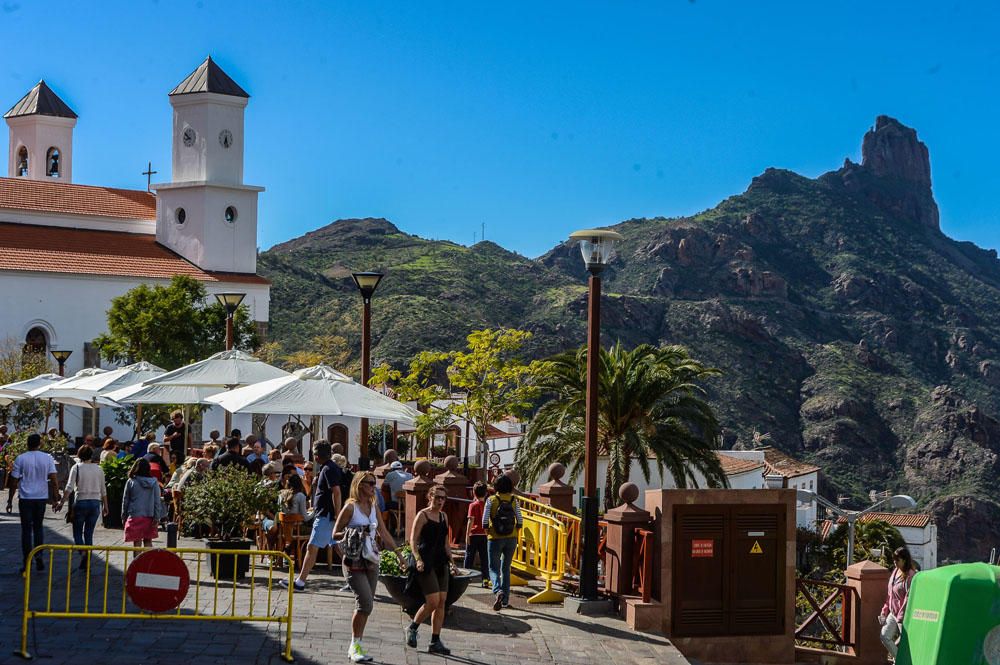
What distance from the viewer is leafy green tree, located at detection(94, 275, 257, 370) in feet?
156

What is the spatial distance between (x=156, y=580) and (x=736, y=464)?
51.0m

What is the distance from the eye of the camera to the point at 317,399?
17984 millimetres

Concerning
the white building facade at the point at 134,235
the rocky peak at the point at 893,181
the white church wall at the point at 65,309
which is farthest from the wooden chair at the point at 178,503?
the rocky peak at the point at 893,181

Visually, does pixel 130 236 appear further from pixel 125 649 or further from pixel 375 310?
pixel 125 649

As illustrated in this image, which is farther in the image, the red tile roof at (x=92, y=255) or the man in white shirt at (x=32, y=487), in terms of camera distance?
the red tile roof at (x=92, y=255)

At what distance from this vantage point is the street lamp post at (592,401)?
14.1 meters

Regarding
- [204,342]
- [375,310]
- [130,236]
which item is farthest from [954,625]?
[375,310]

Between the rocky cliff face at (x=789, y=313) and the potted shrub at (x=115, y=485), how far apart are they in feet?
212

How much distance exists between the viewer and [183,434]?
77.2 feet

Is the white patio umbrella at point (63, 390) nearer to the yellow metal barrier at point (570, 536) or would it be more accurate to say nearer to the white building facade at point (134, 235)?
the yellow metal barrier at point (570, 536)

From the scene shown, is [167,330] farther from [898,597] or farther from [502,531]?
[898,597]

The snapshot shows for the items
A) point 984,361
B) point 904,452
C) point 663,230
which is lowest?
point 904,452

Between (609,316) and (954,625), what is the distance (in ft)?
324

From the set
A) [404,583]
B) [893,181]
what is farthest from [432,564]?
[893,181]
